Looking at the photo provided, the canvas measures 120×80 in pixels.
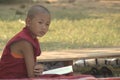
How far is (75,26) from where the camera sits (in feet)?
35.6

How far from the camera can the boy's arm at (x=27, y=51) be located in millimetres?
3717

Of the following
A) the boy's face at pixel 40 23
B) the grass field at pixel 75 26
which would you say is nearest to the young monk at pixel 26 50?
the boy's face at pixel 40 23

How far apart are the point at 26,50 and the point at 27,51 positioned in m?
0.01

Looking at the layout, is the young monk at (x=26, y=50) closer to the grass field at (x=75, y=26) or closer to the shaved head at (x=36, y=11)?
the shaved head at (x=36, y=11)

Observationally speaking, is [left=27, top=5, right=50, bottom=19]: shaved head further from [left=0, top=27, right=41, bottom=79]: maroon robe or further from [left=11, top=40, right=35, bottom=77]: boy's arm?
[left=11, top=40, right=35, bottom=77]: boy's arm

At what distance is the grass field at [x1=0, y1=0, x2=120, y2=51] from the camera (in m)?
8.20

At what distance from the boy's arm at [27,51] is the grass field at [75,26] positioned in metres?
3.34

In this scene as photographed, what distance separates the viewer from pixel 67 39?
28.8 ft

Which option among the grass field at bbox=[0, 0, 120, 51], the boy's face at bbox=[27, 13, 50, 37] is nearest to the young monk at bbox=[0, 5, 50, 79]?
the boy's face at bbox=[27, 13, 50, 37]

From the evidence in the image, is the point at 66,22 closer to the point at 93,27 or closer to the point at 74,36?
the point at 93,27

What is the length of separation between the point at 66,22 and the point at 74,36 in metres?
2.29

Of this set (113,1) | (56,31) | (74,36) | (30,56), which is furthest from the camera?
(113,1)

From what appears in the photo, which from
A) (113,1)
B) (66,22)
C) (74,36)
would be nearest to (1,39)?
(74,36)

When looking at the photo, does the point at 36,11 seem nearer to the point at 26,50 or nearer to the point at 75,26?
the point at 26,50
